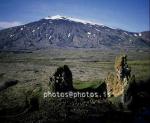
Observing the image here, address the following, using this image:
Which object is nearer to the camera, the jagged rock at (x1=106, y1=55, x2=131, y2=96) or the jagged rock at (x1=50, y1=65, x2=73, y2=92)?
the jagged rock at (x1=106, y1=55, x2=131, y2=96)

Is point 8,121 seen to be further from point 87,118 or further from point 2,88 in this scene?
point 2,88

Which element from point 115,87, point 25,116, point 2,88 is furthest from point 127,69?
point 2,88

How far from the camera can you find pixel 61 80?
60.1m

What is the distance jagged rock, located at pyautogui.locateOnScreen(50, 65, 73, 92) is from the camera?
59.6 m

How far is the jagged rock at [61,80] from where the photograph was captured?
5956 cm

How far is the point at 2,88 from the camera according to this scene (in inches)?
2879

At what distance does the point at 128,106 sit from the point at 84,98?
9.95 m
